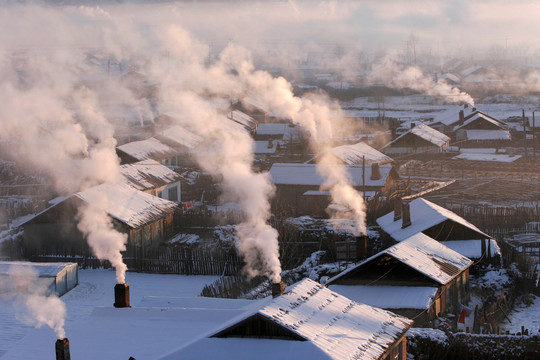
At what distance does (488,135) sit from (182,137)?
21.8 meters

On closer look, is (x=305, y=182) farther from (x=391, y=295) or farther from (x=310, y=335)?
(x=310, y=335)

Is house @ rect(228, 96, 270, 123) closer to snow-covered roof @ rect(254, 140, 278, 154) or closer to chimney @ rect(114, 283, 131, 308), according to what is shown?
snow-covered roof @ rect(254, 140, 278, 154)

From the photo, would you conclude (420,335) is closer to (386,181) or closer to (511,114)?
(386,181)

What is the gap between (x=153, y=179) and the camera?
31969 mm

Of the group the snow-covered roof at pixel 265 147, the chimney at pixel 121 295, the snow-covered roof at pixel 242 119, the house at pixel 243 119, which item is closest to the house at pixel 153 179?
the snow-covered roof at pixel 265 147

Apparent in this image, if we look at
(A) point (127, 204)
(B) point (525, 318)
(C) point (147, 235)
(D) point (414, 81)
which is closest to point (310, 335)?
(B) point (525, 318)

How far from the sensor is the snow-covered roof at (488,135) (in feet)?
170

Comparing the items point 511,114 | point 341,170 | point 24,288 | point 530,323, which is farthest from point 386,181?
point 511,114

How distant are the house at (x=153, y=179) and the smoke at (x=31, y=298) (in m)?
10.9

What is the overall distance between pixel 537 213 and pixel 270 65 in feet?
253

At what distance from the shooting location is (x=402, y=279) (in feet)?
55.0

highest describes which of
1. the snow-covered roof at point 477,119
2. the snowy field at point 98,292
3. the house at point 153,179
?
the snow-covered roof at point 477,119

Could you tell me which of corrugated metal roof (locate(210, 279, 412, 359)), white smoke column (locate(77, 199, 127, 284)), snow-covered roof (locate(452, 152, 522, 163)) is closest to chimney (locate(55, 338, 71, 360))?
corrugated metal roof (locate(210, 279, 412, 359))

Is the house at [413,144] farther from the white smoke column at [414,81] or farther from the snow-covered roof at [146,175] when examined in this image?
the white smoke column at [414,81]
